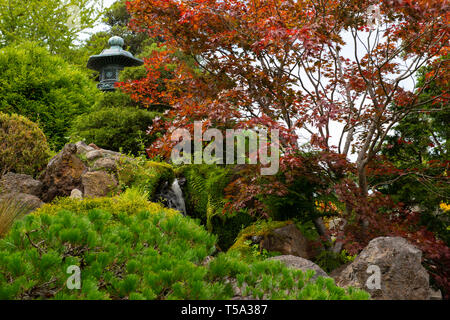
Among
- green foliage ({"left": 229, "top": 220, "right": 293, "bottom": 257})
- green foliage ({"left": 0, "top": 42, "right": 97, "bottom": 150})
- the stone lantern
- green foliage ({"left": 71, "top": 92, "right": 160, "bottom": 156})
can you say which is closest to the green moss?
green foliage ({"left": 229, "top": 220, "right": 293, "bottom": 257})

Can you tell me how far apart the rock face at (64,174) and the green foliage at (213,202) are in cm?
183

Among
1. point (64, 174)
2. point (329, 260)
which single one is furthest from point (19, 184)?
point (329, 260)

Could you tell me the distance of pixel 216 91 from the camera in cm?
508

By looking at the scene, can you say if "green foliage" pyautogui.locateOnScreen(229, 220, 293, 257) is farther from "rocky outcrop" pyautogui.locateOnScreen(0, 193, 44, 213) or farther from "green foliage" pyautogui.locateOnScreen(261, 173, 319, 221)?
"rocky outcrop" pyautogui.locateOnScreen(0, 193, 44, 213)

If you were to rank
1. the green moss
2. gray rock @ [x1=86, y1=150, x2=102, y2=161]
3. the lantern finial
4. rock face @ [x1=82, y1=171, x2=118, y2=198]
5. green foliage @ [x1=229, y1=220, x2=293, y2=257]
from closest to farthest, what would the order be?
the green moss < green foliage @ [x1=229, y1=220, x2=293, y2=257] < rock face @ [x1=82, y1=171, x2=118, y2=198] < gray rock @ [x1=86, y1=150, x2=102, y2=161] < the lantern finial

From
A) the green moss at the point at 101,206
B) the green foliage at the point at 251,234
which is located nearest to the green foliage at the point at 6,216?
the green moss at the point at 101,206

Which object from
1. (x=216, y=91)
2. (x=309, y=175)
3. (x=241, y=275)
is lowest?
(x=241, y=275)

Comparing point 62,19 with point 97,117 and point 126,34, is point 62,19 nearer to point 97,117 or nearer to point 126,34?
point 126,34

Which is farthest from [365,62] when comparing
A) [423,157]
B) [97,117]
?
[97,117]

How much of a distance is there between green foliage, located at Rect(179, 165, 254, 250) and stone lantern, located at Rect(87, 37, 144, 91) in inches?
250

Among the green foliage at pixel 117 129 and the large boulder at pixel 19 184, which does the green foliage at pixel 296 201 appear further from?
the green foliage at pixel 117 129

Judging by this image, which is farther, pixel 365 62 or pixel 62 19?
pixel 62 19

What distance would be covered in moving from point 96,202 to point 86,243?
2.52 metres

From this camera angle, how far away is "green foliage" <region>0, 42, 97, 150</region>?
1034 cm
